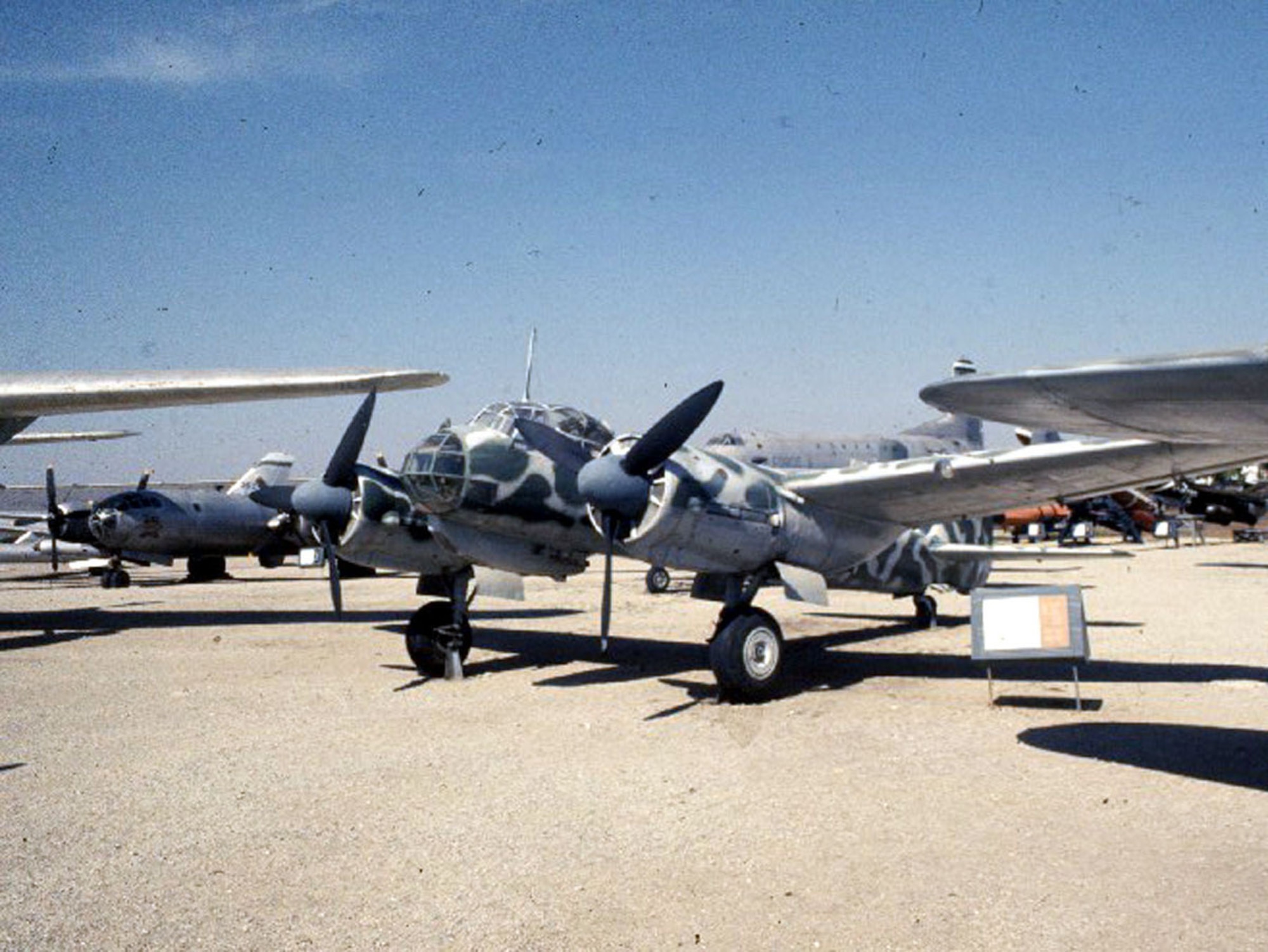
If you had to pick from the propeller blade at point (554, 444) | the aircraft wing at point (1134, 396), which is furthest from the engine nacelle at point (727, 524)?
the aircraft wing at point (1134, 396)

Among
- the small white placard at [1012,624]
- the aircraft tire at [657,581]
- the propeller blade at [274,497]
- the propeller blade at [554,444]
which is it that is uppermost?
the propeller blade at [554,444]

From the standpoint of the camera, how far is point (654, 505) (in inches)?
424

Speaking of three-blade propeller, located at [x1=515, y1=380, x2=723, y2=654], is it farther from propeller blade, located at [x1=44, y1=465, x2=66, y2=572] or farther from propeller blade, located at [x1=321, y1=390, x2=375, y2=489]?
propeller blade, located at [x1=44, y1=465, x2=66, y2=572]

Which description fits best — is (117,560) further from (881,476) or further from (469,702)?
(881,476)

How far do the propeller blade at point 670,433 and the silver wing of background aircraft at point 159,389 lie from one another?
8.88 metres

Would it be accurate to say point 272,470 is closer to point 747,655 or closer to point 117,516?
point 117,516

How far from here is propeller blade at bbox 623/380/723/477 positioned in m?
10.3

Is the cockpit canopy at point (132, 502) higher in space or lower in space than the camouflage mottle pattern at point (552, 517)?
higher

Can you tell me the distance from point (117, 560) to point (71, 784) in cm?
2875

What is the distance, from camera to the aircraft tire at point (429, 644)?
13.3 m

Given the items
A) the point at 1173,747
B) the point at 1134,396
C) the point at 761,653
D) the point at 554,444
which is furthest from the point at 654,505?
the point at 1134,396

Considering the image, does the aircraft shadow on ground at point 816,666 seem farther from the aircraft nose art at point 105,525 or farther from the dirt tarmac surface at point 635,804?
the aircraft nose art at point 105,525

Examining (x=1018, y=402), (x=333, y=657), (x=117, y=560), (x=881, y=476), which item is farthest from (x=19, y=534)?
(x=1018, y=402)

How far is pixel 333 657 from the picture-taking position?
15.5 meters
